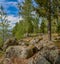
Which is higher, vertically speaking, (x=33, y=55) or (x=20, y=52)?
(x=20, y=52)

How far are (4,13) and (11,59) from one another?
19.7m

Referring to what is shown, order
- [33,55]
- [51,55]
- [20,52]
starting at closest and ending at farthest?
[51,55] < [33,55] < [20,52]

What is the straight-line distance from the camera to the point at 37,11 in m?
30.9

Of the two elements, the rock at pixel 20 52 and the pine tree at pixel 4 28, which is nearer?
the rock at pixel 20 52

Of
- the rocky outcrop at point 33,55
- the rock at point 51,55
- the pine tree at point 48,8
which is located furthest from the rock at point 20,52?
the pine tree at point 48,8

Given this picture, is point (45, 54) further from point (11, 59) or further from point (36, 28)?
point (36, 28)

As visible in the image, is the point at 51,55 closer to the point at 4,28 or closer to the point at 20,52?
the point at 20,52

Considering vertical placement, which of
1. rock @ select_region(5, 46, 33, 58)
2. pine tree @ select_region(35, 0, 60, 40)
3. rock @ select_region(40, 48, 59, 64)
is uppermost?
pine tree @ select_region(35, 0, 60, 40)

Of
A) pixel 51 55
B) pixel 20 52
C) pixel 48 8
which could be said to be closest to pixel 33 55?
pixel 20 52

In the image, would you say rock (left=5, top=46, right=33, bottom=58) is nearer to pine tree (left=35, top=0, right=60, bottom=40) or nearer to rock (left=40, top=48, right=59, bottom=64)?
rock (left=40, top=48, right=59, bottom=64)

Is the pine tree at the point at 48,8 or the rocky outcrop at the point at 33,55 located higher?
the pine tree at the point at 48,8

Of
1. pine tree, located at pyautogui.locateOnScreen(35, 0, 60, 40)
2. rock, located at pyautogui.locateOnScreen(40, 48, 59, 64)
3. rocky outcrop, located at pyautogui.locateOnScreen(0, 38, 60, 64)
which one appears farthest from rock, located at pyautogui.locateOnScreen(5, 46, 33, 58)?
pine tree, located at pyautogui.locateOnScreen(35, 0, 60, 40)

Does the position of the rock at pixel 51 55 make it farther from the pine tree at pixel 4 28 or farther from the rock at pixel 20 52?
the pine tree at pixel 4 28

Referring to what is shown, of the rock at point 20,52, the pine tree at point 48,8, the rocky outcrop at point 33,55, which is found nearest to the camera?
the rocky outcrop at point 33,55
